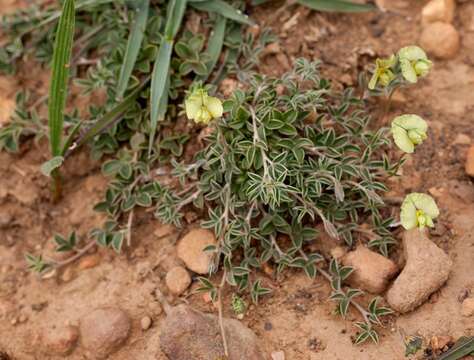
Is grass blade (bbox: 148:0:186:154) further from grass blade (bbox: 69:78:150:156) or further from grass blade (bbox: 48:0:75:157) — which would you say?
grass blade (bbox: 48:0:75:157)

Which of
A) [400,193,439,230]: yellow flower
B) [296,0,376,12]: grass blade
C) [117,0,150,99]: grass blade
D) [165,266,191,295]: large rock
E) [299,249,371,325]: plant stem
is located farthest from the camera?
[296,0,376,12]: grass blade

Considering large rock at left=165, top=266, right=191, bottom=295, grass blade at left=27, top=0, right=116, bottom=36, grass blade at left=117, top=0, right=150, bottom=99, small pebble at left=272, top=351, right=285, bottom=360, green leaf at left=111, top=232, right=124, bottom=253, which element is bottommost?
small pebble at left=272, top=351, right=285, bottom=360

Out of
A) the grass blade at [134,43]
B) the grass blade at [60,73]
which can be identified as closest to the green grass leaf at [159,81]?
the grass blade at [134,43]

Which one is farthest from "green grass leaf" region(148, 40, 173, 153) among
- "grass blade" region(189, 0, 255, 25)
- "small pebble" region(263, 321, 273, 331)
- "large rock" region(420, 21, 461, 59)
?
"large rock" region(420, 21, 461, 59)

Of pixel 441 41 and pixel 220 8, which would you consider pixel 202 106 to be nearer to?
pixel 220 8

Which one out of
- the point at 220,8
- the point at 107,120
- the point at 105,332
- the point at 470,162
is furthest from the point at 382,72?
the point at 105,332

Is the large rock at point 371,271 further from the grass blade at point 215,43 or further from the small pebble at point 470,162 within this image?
the grass blade at point 215,43

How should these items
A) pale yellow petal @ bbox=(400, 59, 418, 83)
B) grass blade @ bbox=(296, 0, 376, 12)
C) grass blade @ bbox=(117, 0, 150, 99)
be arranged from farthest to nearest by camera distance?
1. grass blade @ bbox=(296, 0, 376, 12)
2. grass blade @ bbox=(117, 0, 150, 99)
3. pale yellow petal @ bbox=(400, 59, 418, 83)
